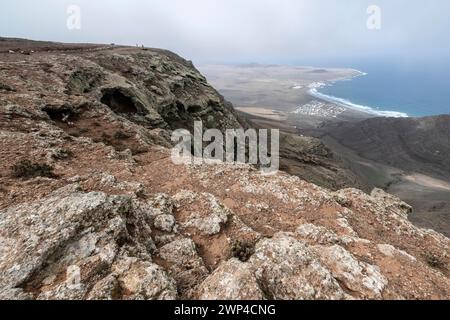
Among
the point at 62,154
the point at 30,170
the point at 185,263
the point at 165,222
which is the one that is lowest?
the point at 185,263

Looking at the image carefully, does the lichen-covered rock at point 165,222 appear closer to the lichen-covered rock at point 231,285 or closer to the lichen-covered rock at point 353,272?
the lichen-covered rock at point 231,285

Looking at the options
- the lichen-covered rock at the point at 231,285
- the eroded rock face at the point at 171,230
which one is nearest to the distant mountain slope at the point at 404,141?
the eroded rock face at the point at 171,230

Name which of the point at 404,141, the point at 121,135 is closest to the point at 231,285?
the point at 121,135

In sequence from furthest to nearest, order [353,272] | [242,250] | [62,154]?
[62,154], [242,250], [353,272]

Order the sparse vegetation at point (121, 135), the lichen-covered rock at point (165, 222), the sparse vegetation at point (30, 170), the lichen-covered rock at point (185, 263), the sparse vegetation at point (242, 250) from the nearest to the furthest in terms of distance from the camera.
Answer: the lichen-covered rock at point (185, 263)
the sparse vegetation at point (242, 250)
the lichen-covered rock at point (165, 222)
the sparse vegetation at point (30, 170)
the sparse vegetation at point (121, 135)

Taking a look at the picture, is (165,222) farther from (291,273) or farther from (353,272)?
(353,272)

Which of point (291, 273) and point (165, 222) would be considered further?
point (165, 222)
